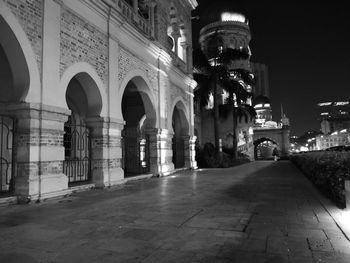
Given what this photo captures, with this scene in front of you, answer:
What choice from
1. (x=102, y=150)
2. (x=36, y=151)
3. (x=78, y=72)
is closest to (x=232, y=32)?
(x=102, y=150)

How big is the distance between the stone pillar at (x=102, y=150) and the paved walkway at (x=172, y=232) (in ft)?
9.47

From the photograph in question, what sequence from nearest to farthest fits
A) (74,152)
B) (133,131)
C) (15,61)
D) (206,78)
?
(15,61) < (74,152) < (133,131) < (206,78)

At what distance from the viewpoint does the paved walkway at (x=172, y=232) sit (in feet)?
12.1

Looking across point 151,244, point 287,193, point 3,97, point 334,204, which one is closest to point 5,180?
point 3,97

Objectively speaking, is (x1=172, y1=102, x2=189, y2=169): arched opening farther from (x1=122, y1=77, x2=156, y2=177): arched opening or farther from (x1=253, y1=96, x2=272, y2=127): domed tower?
(x1=253, y1=96, x2=272, y2=127): domed tower

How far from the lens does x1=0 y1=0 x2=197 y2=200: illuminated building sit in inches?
299

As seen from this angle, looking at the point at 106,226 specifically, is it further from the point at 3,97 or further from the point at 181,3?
the point at 181,3

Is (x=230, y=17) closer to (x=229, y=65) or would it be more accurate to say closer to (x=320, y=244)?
(x=229, y=65)

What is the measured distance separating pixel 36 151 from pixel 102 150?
10.1 feet

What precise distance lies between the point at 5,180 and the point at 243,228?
8112 millimetres

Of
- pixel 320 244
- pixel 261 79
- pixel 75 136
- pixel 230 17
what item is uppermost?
pixel 261 79

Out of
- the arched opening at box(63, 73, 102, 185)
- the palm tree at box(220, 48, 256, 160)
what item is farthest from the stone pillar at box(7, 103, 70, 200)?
the palm tree at box(220, 48, 256, 160)

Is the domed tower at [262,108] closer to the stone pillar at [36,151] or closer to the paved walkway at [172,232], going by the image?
the stone pillar at [36,151]

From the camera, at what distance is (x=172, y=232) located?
4668 mm
